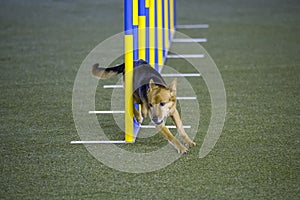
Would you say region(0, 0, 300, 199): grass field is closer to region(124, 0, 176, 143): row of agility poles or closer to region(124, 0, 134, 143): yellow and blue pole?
region(124, 0, 134, 143): yellow and blue pole

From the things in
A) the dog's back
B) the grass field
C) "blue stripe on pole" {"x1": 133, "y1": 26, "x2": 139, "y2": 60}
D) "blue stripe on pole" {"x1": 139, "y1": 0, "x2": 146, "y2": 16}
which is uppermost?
"blue stripe on pole" {"x1": 139, "y1": 0, "x2": 146, "y2": 16}

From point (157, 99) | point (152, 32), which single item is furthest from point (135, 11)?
point (152, 32)

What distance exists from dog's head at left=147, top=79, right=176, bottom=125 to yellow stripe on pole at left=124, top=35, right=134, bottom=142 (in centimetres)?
27

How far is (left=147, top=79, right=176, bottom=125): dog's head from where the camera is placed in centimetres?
450

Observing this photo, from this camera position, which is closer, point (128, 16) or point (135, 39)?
point (128, 16)

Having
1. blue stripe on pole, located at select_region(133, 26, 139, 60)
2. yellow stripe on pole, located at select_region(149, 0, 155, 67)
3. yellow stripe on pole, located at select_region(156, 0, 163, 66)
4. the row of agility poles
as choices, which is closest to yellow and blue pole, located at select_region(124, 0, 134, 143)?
the row of agility poles

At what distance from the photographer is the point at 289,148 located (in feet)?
15.1

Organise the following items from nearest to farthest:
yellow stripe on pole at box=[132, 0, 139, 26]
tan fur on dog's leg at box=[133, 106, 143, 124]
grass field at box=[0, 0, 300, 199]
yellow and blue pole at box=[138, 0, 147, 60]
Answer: grass field at box=[0, 0, 300, 199], yellow stripe on pole at box=[132, 0, 139, 26], tan fur on dog's leg at box=[133, 106, 143, 124], yellow and blue pole at box=[138, 0, 147, 60]

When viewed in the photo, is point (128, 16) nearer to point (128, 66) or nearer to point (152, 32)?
point (128, 66)

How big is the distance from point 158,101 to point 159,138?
51 centimetres

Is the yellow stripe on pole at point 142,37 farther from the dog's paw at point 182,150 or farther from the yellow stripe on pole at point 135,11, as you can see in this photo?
the dog's paw at point 182,150

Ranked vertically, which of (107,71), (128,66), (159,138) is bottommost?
(159,138)

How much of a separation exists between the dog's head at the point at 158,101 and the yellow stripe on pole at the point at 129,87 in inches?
10.6

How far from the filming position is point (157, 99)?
177 inches
